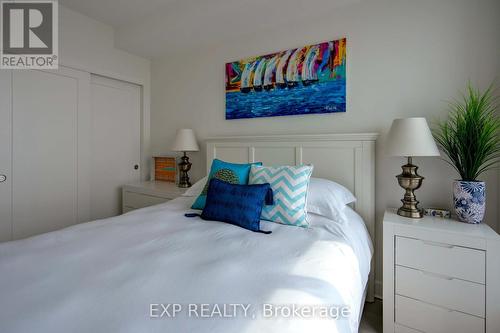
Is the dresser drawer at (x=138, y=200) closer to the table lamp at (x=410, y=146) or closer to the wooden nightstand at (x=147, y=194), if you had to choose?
the wooden nightstand at (x=147, y=194)

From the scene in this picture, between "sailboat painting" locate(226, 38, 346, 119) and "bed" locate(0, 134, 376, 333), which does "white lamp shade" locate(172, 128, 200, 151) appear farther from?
"bed" locate(0, 134, 376, 333)

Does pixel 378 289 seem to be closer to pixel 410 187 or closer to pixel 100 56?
pixel 410 187

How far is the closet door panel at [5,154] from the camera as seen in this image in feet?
7.20

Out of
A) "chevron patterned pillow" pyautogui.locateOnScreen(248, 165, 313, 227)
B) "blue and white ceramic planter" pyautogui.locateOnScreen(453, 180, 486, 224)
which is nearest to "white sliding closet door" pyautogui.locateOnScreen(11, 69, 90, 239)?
"chevron patterned pillow" pyautogui.locateOnScreen(248, 165, 313, 227)

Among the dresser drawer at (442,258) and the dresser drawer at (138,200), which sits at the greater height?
the dresser drawer at (138,200)

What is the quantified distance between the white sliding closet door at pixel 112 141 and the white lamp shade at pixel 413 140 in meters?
2.94

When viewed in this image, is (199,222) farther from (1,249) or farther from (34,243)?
(1,249)

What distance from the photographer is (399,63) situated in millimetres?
1870

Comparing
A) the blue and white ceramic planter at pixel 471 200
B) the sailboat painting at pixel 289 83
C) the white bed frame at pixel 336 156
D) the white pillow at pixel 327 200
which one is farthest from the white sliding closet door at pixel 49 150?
the blue and white ceramic planter at pixel 471 200

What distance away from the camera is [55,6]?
2.42m

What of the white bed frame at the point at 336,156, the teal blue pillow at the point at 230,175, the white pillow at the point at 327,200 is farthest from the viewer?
the white bed frame at the point at 336,156

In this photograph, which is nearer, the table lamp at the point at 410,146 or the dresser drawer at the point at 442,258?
the dresser drawer at the point at 442,258

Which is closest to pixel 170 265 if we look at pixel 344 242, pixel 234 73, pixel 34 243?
pixel 34 243

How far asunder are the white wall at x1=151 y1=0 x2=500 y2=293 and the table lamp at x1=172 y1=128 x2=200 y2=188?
26.8 inches
